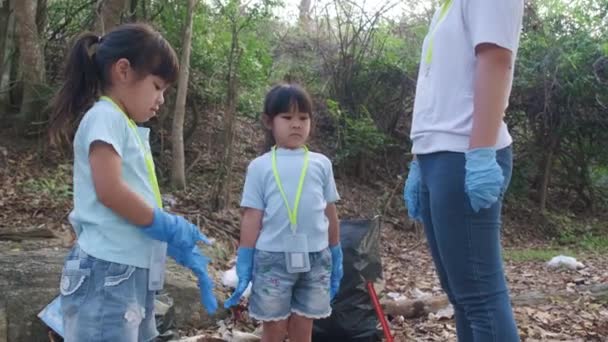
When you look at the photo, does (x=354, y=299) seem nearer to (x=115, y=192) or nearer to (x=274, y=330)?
(x=274, y=330)

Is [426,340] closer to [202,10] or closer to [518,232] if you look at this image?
[202,10]

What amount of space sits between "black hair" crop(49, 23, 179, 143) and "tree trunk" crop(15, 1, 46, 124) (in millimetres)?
5387

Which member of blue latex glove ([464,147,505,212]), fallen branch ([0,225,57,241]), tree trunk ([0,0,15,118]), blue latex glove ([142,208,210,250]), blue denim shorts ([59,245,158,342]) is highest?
tree trunk ([0,0,15,118])

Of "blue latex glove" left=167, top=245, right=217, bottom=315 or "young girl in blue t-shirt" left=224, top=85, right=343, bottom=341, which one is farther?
"young girl in blue t-shirt" left=224, top=85, right=343, bottom=341

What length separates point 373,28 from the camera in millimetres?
9562

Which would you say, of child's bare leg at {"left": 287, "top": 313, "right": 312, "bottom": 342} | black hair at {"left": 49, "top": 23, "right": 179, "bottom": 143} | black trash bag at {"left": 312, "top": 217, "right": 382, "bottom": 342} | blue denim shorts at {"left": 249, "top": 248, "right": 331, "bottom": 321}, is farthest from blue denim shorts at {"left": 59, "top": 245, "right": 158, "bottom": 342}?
black trash bag at {"left": 312, "top": 217, "right": 382, "bottom": 342}

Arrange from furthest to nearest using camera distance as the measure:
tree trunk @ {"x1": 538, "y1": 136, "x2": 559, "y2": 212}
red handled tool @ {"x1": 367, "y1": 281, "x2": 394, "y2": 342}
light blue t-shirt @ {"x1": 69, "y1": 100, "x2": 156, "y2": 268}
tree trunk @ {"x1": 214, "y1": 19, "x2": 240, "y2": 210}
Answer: tree trunk @ {"x1": 538, "y1": 136, "x2": 559, "y2": 212}, tree trunk @ {"x1": 214, "y1": 19, "x2": 240, "y2": 210}, red handled tool @ {"x1": 367, "y1": 281, "x2": 394, "y2": 342}, light blue t-shirt @ {"x1": 69, "y1": 100, "x2": 156, "y2": 268}

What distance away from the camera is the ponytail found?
2.09m

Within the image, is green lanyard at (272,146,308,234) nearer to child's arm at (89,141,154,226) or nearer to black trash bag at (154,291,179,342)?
black trash bag at (154,291,179,342)

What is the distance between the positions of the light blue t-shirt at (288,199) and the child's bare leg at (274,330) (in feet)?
1.13

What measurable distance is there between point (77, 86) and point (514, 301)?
330 centimetres

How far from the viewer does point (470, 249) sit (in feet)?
6.46

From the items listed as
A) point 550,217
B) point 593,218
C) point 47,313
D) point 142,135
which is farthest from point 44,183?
point 593,218

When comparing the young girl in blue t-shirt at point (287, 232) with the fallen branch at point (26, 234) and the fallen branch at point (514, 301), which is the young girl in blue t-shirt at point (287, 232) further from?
the fallen branch at point (26, 234)
